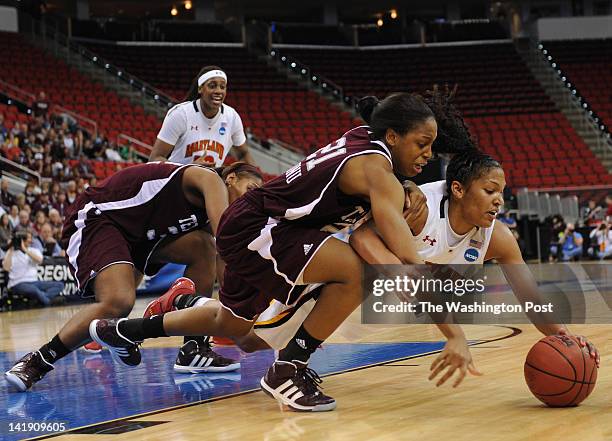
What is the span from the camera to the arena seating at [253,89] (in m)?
24.5

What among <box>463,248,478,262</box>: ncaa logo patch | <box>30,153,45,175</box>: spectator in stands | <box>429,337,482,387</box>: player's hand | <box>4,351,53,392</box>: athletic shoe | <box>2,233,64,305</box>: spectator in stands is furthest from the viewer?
<box>30,153,45,175</box>: spectator in stands

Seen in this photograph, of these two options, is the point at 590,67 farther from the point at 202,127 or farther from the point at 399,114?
the point at 399,114

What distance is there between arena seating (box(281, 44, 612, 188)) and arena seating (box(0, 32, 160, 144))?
284 inches

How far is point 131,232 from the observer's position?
17.0 ft

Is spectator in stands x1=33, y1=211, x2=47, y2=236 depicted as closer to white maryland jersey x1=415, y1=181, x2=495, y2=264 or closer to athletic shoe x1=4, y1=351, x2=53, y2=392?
athletic shoe x1=4, y1=351, x2=53, y2=392

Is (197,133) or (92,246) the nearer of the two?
(92,246)

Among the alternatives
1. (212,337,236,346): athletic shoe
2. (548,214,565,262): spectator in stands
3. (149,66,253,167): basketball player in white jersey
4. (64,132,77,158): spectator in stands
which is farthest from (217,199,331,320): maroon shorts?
(548,214,565,262): spectator in stands

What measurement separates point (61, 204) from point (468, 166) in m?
10.4

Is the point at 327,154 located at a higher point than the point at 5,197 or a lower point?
higher

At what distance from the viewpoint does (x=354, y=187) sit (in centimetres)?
392

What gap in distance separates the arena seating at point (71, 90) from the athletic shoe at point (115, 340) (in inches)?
634

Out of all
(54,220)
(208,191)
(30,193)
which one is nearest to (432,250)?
(208,191)

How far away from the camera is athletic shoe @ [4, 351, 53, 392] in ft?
15.7

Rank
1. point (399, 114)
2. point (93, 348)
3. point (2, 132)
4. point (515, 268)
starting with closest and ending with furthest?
point (399, 114) < point (515, 268) < point (93, 348) < point (2, 132)
